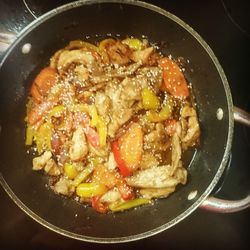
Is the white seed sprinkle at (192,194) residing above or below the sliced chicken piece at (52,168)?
below

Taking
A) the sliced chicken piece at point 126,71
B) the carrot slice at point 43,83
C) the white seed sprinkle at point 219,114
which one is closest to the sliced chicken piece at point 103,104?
the sliced chicken piece at point 126,71

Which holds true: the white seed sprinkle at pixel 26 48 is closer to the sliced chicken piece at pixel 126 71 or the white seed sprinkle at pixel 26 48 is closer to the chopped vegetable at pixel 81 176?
the sliced chicken piece at pixel 126 71

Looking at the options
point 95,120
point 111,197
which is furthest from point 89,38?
point 111,197

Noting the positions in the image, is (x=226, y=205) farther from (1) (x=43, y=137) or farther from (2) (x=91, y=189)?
(1) (x=43, y=137)

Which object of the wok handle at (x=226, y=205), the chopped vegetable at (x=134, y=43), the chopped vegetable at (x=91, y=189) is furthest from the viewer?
the chopped vegetable at (x=134, y=43)

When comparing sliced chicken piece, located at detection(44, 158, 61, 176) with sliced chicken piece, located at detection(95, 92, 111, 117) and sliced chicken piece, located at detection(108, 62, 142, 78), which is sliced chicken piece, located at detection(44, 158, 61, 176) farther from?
sliced chicken piece, located at detection(108, 62, 142, 78)

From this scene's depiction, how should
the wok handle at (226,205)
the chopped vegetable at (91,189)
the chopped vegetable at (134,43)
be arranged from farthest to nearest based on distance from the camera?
the chopped vegetable at (134,43)
the chopped vegetable at (91,189)
the wok handle at (226,205)

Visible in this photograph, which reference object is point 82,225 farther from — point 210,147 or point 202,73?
point 202,73
